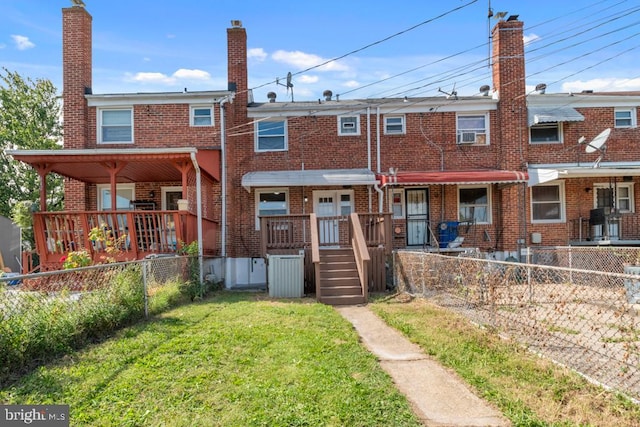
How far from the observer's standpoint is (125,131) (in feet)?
44.7

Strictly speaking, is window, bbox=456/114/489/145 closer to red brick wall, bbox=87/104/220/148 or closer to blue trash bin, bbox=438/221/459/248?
blue trash bin, bbox=438/221/459/248

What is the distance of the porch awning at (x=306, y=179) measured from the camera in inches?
502

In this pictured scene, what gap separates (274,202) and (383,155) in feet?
13.9

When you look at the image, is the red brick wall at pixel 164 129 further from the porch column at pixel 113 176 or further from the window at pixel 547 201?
the window at pixel 547 201

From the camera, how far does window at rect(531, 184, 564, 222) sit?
45.9ft

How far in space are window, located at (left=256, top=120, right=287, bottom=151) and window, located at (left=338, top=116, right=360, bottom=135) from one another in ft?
6.61

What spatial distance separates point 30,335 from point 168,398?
2.24m

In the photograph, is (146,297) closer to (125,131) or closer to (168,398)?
(168,398)

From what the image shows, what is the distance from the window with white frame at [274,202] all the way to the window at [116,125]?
198 inches

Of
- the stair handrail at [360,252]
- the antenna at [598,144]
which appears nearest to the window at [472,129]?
the antenna at [598,144]

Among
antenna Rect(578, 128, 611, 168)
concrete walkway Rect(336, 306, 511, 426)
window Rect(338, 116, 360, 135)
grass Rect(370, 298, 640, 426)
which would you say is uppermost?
window Rect(338, 116, 360, 135)

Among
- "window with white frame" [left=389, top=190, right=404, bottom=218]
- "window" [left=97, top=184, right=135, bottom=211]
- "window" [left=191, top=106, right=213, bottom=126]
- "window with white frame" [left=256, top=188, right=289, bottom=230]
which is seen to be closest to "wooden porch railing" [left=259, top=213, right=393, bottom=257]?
"window with white frame" [left=256, top=188, right=289, bottom=230]

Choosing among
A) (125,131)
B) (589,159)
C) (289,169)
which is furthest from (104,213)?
(589,159)

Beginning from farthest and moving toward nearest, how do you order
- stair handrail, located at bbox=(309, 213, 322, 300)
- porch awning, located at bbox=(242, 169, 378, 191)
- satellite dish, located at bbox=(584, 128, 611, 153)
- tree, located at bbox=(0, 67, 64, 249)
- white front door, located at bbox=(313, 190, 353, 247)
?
tree, located at bbox=(0, 67, 64, 249) < white front door, located at bbox=(313, 190, 353, 247) < satellite dish, located at bbox=(584, 128, 611, 153) < porch awning, located at bbox=(242, 169, 378, 191) < stair handrail, located at bbox=(309, 213, 322, 300)
